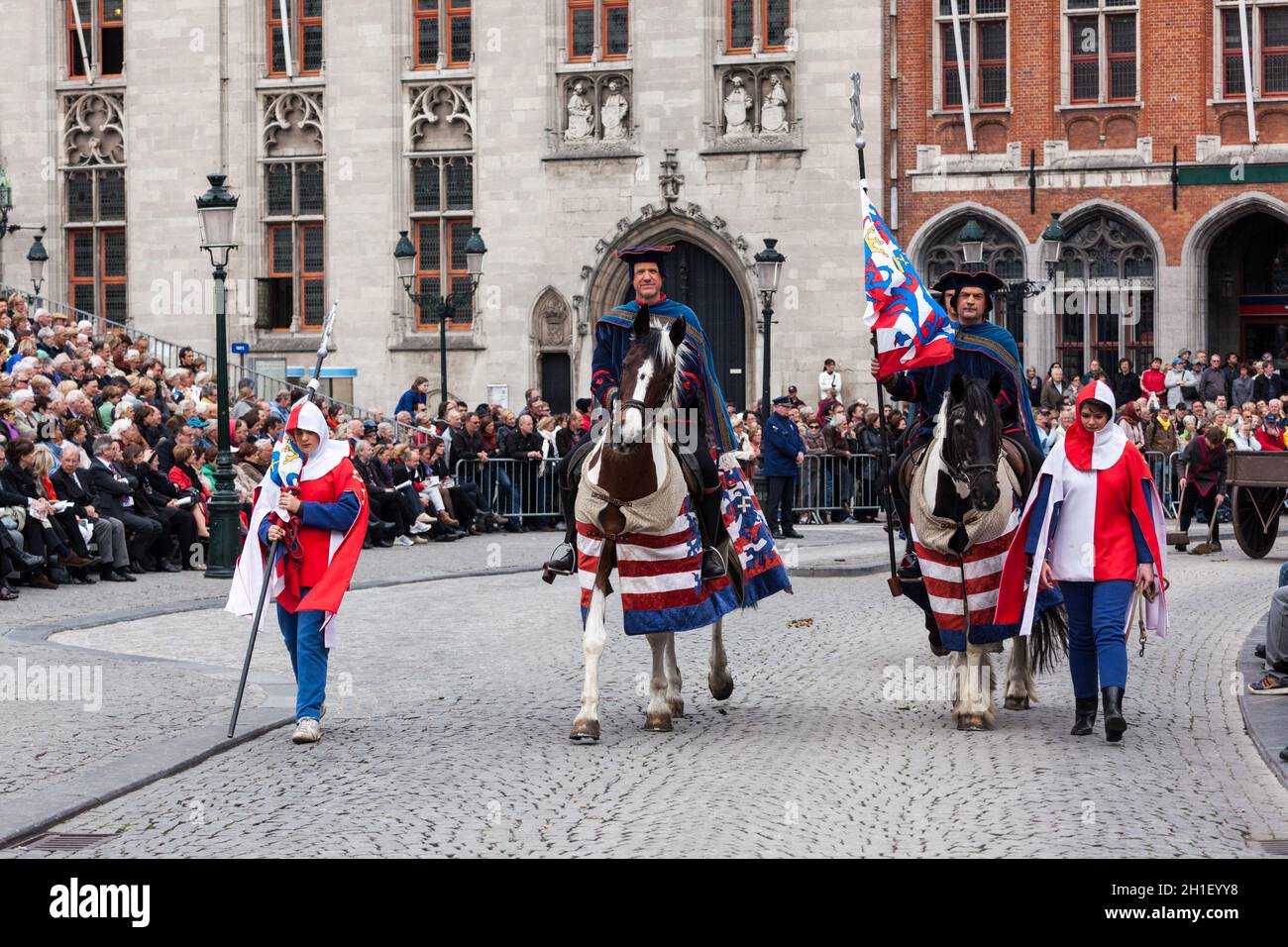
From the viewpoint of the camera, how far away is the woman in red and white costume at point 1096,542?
975cm

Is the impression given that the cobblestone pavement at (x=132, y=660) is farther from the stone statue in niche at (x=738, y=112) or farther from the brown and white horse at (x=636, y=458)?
the stone statue in niche at (x=738, y=112)

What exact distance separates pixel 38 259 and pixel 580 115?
35.5 ft

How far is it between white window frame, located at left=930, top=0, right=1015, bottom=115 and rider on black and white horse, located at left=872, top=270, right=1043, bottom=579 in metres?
25.3

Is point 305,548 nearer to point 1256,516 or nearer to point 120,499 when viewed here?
point 120,499

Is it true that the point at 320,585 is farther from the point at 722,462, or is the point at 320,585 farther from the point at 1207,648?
the point at 1207,648

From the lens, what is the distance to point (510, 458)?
27797 mm

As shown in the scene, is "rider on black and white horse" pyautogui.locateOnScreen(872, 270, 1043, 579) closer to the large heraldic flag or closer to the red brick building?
the large heraldic flag

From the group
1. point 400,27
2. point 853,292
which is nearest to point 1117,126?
point 853,292

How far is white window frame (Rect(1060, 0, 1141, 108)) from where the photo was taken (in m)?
35.0

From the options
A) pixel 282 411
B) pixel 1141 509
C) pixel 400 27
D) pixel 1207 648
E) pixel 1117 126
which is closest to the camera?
pixel 1141 509

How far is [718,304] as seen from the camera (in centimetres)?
3678

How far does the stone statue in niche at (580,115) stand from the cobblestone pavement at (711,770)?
931 inches

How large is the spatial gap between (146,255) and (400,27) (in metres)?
6.92

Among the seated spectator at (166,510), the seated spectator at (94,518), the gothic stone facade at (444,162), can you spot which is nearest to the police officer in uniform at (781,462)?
the seated spectator at (166,510)
